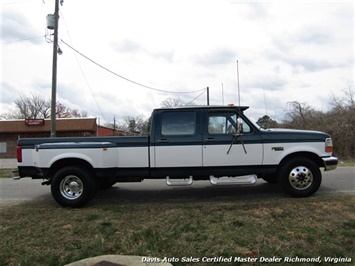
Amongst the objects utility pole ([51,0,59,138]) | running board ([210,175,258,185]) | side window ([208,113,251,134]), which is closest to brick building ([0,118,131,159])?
utility pole ([51,0,59,138])

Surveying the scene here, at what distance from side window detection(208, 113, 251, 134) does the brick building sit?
28.8 m

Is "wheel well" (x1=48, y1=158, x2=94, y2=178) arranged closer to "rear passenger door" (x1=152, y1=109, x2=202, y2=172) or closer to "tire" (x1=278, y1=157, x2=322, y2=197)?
"rear passenger door" (x1=152, y1=109, x2=202, y2=172)

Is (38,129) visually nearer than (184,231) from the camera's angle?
No

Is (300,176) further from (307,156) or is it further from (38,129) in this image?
(38,129)

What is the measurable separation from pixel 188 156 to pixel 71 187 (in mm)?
2502

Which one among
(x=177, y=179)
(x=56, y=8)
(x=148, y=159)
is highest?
(x=56, y=8)

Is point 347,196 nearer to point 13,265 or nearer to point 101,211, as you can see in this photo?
point 101,211

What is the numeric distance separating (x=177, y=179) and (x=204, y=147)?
89cm

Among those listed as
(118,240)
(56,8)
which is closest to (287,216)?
(118,240)

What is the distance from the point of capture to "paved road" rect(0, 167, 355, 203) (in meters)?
7.26

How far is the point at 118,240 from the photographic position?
461 centimetres

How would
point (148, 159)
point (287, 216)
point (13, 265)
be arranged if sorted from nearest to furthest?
point (13, 265) < point (287, 216) < point (148, 159)

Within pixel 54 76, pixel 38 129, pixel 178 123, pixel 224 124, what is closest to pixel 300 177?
pixel 224 124

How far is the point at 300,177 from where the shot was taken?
6.57 m
